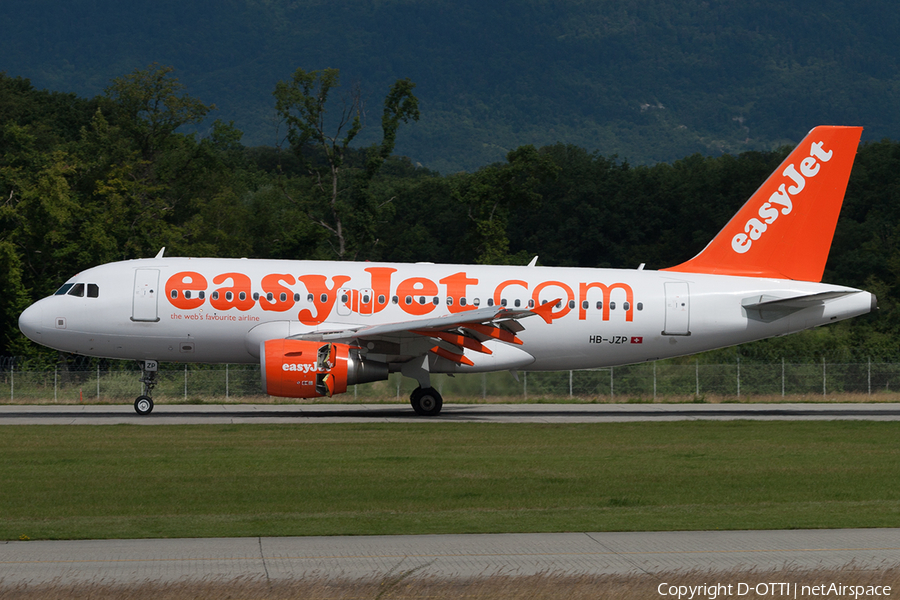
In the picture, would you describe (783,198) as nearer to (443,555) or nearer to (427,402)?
(427,402)

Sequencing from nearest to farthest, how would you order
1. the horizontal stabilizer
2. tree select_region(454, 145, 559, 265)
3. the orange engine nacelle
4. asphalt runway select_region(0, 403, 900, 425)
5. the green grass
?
the green grass → the orange engine nacelle → asphalt runway select_region(0, 403, 900, 425) → the horizontal stabilizer → tree select_region(454, 145, 559, 265)

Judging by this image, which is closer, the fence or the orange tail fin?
the orange tail fin

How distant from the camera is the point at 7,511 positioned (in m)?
15.1


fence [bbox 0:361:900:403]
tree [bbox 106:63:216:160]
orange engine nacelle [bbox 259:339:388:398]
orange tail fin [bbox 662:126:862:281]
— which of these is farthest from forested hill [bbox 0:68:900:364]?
orange engine nacelle [bbox 259:339:388:398]

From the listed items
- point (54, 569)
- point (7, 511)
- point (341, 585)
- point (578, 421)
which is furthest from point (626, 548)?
point (578, 421)

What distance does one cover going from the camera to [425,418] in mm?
31969

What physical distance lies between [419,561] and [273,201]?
71.9 m

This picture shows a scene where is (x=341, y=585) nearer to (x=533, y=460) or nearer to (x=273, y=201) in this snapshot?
(x=533, y=460)

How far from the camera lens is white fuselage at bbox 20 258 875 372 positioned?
104ft

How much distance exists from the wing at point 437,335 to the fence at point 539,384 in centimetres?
882

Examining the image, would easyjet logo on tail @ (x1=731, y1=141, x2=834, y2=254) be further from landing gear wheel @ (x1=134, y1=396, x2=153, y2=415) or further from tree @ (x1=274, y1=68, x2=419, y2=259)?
tree @ (x1=274, y1=68, x2=419, y2=259)

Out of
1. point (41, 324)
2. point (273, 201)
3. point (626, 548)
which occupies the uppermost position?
point (273, 201)

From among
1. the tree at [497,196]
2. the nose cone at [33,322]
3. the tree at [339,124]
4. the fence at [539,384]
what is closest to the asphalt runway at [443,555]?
the nose cone at [33,322]

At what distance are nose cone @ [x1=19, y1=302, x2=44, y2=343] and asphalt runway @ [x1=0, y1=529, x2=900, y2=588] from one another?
67.6 ft
